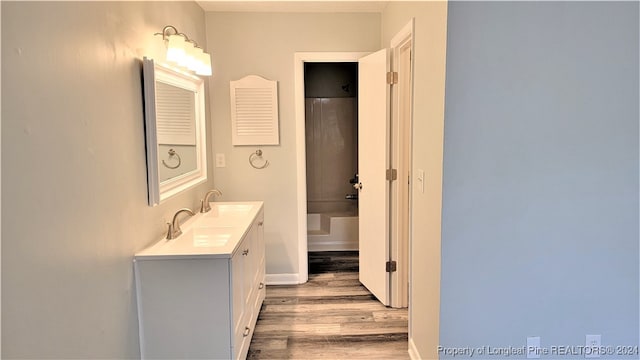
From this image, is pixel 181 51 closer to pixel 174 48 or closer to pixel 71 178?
pixel 174 48

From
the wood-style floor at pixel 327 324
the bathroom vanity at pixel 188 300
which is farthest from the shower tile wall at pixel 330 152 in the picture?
the bathroom vanity at pixel 188 300

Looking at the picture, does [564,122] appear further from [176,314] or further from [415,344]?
[176,314]

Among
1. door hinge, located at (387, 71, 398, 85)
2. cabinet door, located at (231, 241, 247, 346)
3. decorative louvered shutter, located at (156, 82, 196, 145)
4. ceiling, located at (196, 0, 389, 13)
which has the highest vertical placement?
ceiling, located at (196, 0, 389, 13)

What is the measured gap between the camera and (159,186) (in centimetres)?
203

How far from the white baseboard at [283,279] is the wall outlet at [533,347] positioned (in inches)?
79.2

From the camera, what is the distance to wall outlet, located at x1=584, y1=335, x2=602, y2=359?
194 cm

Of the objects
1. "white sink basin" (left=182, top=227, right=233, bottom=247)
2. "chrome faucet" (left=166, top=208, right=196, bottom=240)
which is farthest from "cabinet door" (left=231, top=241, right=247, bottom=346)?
"chrome faucet" (left=166, top=208, right=196, bottom=240)

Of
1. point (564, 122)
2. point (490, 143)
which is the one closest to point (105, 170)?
point (490, 143)

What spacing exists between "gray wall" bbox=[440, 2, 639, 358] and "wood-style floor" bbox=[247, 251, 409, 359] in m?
0.79

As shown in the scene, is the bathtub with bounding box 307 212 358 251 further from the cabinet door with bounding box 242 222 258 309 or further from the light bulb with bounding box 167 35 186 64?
the light bulb with bounding box 167 35 186 64

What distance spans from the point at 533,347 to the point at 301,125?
2262 millimetres

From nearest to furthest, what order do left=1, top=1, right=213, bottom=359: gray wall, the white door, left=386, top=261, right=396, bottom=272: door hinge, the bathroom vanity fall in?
left=1, top=1, right=213, bottom=359: gray wall, the bathroom vanity, the white door, left=386, top=261, right=396, bottom=272: door hinge

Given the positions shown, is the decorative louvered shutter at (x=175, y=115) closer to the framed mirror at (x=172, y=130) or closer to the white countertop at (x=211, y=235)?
the framed mirror at (x=172, y=130)

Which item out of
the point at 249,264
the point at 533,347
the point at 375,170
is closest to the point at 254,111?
the point at 375,170
